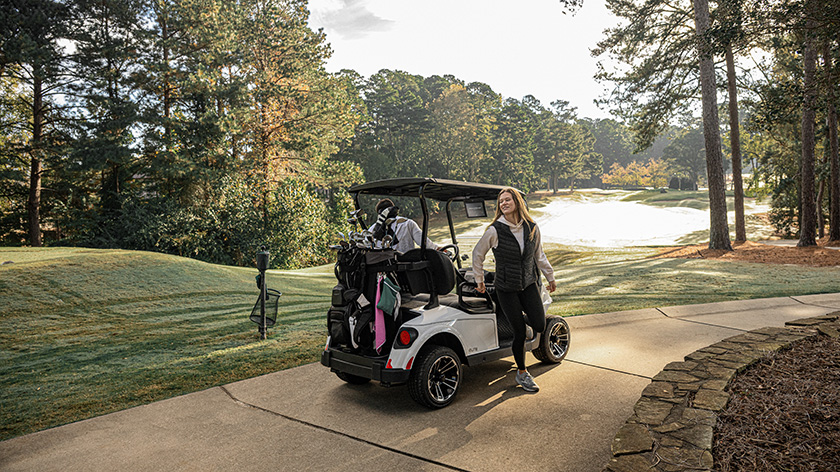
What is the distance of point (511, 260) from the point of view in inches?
177

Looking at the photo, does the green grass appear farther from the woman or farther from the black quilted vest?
the black quilted vest

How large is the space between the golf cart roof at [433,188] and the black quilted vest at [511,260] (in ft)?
2.05

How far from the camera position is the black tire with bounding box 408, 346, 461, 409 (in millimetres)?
4219

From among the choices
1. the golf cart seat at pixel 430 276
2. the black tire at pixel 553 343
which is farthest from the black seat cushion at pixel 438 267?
the black tire at pixel 553 343

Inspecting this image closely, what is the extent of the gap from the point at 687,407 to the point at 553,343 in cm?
192

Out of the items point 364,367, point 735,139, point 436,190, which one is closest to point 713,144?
point 735,139

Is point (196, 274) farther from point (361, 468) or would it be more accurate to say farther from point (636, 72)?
→ point (636, 72)

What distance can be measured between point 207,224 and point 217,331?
45.7 feet

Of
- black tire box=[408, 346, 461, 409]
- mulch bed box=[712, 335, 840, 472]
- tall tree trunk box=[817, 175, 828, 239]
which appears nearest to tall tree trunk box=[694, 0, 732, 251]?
tall tree trunk box=[817, 175, 828, 239]

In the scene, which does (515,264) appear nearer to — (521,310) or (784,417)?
(521,310)

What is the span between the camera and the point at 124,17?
68.3ft

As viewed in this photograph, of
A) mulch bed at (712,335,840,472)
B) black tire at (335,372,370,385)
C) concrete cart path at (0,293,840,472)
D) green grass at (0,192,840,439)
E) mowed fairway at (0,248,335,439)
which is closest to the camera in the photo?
mulch bed at (712,335,840,472)

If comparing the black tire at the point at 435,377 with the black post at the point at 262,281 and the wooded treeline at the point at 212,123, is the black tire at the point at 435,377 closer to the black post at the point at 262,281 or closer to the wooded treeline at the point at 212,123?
the black post at the point at 262,281

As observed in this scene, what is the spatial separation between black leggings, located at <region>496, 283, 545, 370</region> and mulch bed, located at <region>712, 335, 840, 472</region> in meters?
1.64
